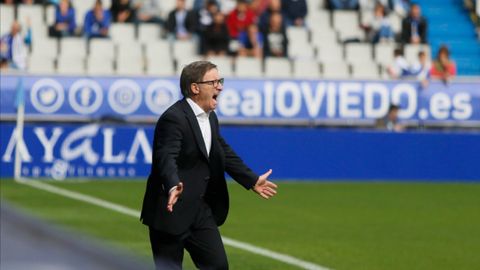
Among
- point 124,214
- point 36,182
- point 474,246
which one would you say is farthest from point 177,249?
point 36,182

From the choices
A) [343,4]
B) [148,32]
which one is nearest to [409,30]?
[343,4]

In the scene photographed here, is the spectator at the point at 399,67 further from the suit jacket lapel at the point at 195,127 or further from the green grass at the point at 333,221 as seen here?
the suit jacket lapel at the point at 195,127

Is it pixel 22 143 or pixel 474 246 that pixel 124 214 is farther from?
pixel 22 143

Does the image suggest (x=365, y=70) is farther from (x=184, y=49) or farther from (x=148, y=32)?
(x=148, y=32)

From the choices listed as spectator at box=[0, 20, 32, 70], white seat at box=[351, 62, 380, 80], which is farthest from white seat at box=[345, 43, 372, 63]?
spectator at box=[0, 20, 32, 70]

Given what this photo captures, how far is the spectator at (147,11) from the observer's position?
2658 centimetres

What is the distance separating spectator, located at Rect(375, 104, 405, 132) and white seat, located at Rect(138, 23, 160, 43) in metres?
5.24

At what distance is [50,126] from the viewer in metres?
21.9

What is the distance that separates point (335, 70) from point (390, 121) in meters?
2.65

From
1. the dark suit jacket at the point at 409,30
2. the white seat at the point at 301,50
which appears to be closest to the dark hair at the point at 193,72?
the white seat at the point at 301,50

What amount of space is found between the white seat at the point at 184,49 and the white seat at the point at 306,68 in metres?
2.10

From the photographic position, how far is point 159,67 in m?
25.6

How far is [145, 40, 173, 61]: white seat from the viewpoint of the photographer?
2598 cm

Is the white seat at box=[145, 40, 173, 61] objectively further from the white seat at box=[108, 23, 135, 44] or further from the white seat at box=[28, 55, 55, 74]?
the white seat at box=[28, 55, 55, 74]
